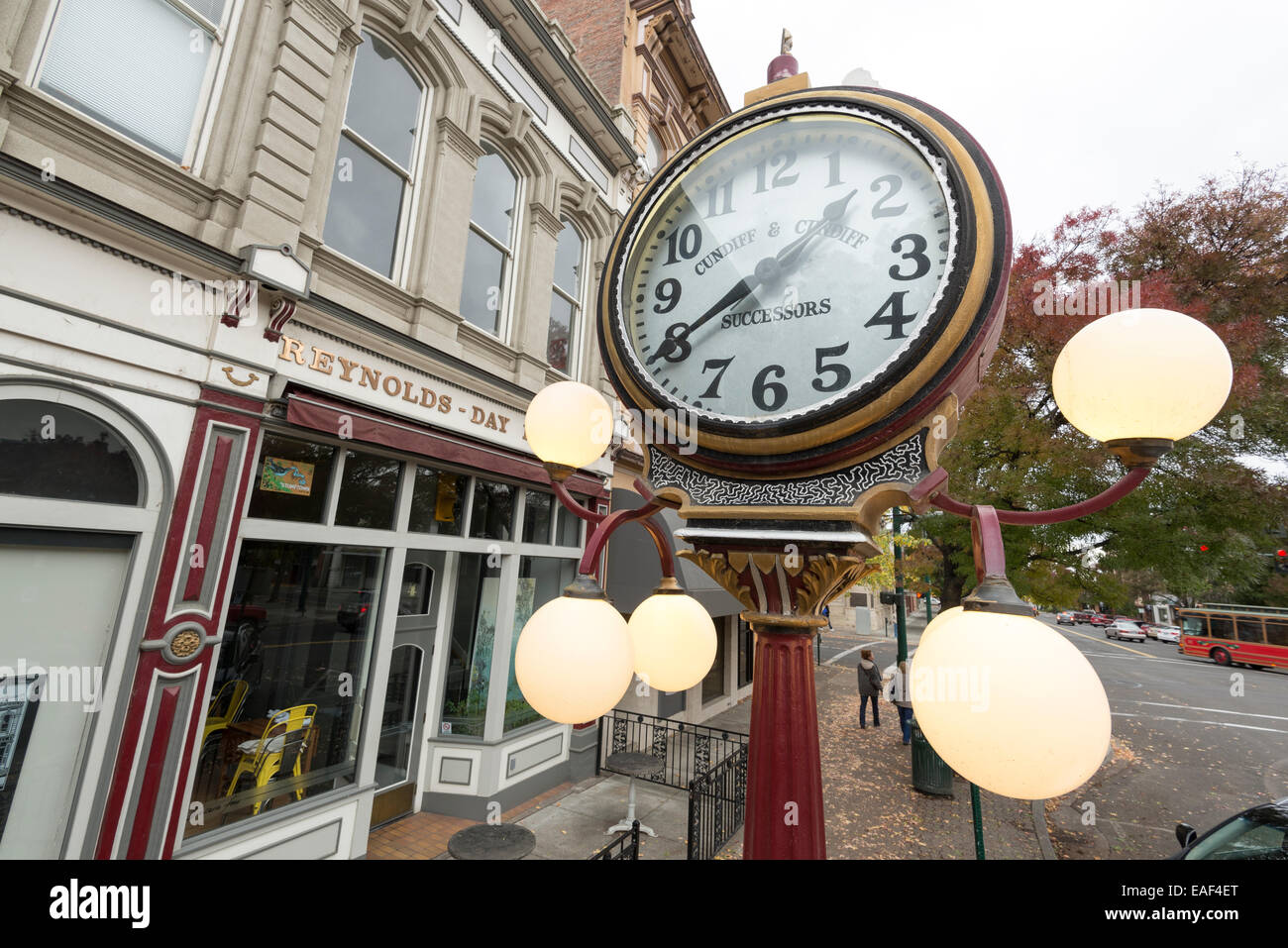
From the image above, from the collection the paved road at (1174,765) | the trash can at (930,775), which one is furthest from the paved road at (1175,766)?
the trash can at (930,775)

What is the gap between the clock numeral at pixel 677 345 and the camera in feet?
4.49

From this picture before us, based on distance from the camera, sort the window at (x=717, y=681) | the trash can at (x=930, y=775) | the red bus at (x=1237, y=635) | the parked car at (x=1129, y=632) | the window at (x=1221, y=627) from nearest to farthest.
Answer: the trash can at (x=930, y=775)
the window at (x=717, y=681)
the red bus at (x=1237, y=635)
the window at (x=1221, y=627)
the parked car at (x=1129, y=632)

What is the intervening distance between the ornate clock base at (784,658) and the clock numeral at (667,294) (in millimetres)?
600

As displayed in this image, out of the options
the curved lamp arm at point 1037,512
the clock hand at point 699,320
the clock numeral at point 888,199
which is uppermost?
the clock numeral at point 888,199

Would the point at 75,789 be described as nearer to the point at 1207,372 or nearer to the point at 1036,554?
the point at 1207,372

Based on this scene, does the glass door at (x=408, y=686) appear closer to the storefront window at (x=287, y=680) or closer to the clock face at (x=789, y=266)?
the storefront window at (x=287, y=680)

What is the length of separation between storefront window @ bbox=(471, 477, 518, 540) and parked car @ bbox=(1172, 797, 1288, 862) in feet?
23.9

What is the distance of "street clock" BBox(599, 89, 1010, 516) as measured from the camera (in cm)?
107

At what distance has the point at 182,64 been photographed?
4.71 metres

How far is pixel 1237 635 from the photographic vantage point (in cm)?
2473

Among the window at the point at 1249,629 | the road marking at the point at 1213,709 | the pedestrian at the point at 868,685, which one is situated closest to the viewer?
the pedestrian at the point at 868,685

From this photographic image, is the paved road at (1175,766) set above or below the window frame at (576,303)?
below

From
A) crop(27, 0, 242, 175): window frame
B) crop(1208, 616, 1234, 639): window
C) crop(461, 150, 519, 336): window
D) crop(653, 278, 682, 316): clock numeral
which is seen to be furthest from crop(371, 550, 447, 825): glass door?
crop(1208, 616, 1234, 639): window

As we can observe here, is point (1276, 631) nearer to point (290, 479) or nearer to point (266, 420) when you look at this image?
point (290, 479)
